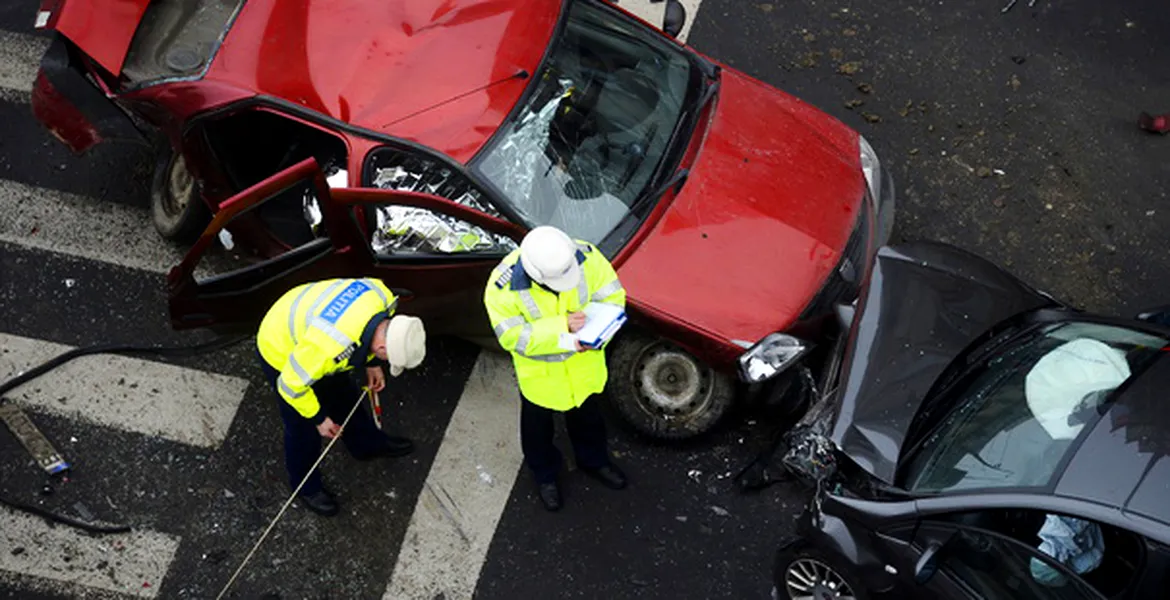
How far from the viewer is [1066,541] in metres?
5.04

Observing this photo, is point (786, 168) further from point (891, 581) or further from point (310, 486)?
point (310, 486)

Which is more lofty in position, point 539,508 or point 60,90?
point 60,90

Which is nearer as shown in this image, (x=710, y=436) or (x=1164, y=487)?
(x=1164, y=487)

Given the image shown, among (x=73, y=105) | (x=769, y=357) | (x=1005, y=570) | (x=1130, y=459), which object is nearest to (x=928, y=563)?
(x=1005, y=570)

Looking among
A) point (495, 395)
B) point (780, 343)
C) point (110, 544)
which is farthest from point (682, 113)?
point (110, 544)

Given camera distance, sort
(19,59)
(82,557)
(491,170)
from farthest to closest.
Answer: (19,59)
(82,557)
(491,170)

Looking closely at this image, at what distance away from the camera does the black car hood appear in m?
5.49

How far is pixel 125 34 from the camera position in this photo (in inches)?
274

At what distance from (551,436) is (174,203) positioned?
117 inches

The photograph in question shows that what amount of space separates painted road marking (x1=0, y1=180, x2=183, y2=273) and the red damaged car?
3.22 ft

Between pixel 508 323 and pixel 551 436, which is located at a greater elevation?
pixel 508 323

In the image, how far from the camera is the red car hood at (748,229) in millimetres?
6227

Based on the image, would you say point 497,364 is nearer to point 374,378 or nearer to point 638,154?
point 374,378

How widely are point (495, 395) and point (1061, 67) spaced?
188 inches
